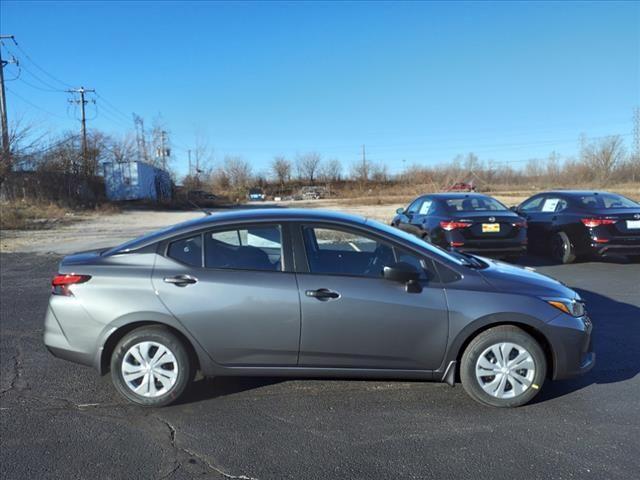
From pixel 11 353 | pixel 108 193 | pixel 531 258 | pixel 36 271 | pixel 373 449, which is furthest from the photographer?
pixel 108 193

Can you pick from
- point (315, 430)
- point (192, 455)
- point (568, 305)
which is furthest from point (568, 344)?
point (192, 455)

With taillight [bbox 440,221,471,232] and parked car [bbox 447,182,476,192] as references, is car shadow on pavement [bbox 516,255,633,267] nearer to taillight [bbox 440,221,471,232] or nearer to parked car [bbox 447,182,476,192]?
taillight [bbox 440,221,471,232]

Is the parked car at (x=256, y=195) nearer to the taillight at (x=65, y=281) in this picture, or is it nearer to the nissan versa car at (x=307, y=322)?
the taillight at (x=65, y=281)

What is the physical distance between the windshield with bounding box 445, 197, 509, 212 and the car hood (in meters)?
5.77

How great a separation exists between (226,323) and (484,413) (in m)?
2.07

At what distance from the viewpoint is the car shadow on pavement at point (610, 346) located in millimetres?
3902

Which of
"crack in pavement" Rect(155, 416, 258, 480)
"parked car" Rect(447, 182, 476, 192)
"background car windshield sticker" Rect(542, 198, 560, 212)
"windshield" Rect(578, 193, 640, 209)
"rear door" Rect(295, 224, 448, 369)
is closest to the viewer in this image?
"crack in pavement" Rect(155, 416, 258, 480)

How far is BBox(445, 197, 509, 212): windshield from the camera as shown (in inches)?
373

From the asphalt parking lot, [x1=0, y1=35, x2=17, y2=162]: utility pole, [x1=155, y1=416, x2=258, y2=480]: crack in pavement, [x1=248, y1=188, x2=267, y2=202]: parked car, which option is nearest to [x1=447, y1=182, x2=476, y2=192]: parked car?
[x1=248, y1=188, x2=267, y2=202]: parked car

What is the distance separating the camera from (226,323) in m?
3.47

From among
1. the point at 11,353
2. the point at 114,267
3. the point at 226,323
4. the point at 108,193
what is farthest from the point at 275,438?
the point at 108,193

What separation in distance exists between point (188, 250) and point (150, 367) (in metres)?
0.95

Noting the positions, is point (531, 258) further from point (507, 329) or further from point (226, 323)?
point (226, 323)

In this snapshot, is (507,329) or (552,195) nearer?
(507,329)
